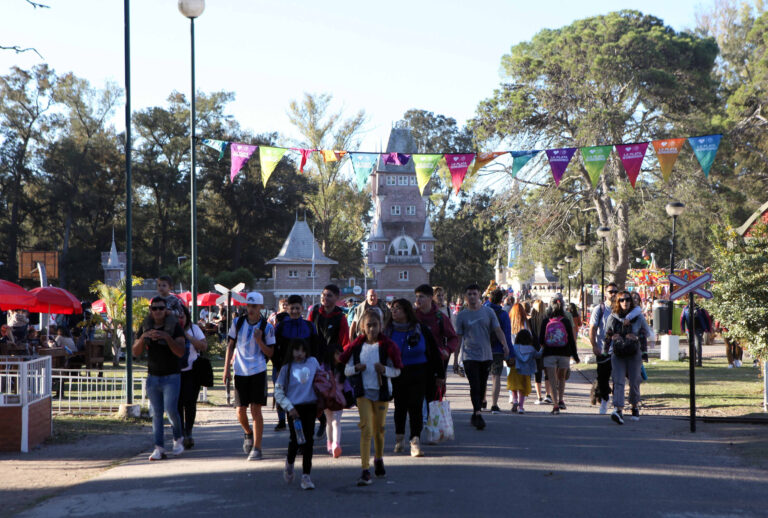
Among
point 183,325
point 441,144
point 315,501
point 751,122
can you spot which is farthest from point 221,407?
point 441,144

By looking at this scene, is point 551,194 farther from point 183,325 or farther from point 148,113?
point 148,113

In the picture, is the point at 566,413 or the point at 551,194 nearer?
the point at 566,413

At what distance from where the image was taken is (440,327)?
10812 millimetres

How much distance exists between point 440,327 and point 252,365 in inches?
99.2

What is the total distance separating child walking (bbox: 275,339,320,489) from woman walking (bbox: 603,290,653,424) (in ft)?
18.6

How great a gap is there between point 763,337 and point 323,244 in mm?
64696

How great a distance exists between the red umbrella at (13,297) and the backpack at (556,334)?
31.4ft

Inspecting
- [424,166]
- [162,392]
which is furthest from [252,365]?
[424,166]

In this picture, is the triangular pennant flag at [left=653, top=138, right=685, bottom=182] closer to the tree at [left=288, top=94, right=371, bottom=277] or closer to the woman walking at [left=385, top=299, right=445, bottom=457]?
the woman walking at [left=385, top=299, right=445, bottom=457]

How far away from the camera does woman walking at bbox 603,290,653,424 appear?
39.7 ft

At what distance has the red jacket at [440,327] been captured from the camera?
10.7 meters

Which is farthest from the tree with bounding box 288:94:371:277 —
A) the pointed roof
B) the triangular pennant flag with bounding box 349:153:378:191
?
the triangular pennant flag with bounding box 349:153:378:191

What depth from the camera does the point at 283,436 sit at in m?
11.2

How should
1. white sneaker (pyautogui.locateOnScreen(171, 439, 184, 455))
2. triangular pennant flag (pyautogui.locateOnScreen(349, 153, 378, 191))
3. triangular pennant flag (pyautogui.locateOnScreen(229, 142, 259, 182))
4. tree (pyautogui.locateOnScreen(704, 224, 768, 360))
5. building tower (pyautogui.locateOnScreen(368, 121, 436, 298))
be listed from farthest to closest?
1. building tower (pyautogui.locateOnScreen(368, 121, 436, 298))
2. triangular pennant flag (pyautogui.locateOnScreen(349, 153, 378, 191))
3. triangular pennant flag (pyautogui.locateOnScreen(229, 142, 259, 182))
4. tree (pyautogui.locateOnScreen(704, 224, 768, 360))
5. white sneaker (pyautogui.locateOnScreen(171, 439, 184, 455))
